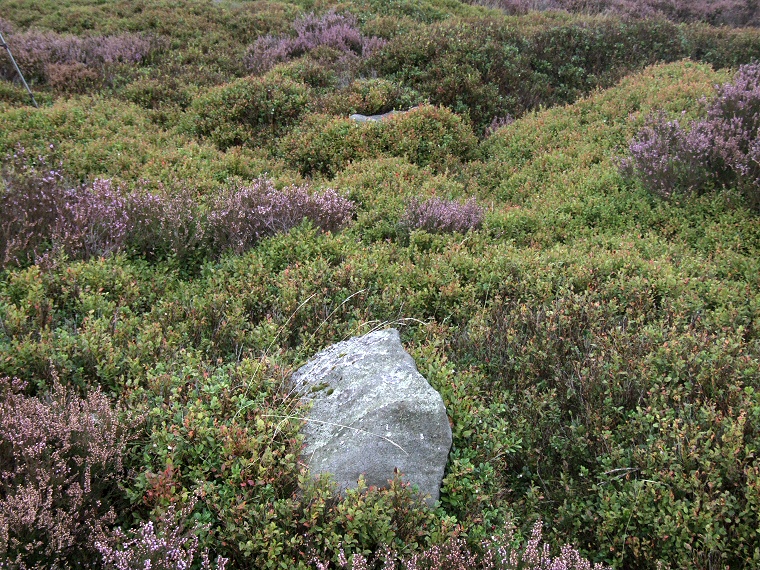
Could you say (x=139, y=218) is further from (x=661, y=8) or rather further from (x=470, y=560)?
(x=661, y=8)

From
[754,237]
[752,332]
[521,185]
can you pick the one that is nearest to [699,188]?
[754,237]

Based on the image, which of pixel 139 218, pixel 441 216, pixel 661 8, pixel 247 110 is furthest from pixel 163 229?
pixel 661 8

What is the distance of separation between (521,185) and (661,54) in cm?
798

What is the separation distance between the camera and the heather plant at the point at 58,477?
2.23 meters

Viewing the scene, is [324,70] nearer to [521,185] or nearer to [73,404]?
[521,185]

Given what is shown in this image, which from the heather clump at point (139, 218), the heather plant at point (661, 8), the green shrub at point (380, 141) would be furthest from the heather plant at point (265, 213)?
the heather plant at point (661, 8)

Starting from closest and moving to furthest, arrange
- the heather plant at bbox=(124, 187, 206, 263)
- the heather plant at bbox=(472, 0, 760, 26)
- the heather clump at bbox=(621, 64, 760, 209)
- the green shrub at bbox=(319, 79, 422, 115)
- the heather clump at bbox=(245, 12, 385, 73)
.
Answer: the heather plant at bbox=(124, 187, 206, 263) < the heather clump at bbox=(621, 64, 760, 209) < the green shrub at bbox=(319, 79, 422, 115) < the heather clump at bbox=(245, 12, 385, 73) < the heather plant at bbox=(472, 0, 760, 26)

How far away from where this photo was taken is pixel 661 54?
41.9 feet

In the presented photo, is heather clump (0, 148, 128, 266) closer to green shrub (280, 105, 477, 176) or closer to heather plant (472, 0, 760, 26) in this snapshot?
green shrub (280, 105, 477, 176)

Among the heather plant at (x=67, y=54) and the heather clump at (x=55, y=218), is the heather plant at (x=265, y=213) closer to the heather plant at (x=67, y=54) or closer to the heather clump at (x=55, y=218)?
the heather clump at (x=55, y=218)

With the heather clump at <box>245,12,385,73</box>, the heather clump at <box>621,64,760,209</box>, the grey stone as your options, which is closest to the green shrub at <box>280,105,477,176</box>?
the heather clump at <box>621,64,760,209</box>

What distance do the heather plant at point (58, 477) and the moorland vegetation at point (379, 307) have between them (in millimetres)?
18

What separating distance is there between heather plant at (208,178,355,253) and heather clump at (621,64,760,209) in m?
4.18

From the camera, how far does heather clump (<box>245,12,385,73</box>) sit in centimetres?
1204
